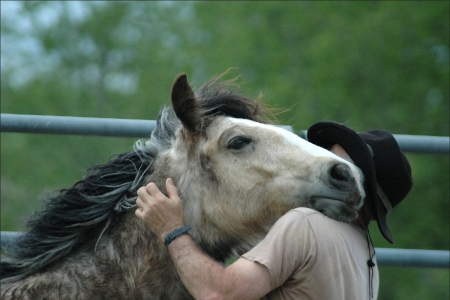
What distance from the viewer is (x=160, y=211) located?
323cm

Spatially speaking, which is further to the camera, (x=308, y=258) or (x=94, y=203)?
(x=94, y=203)

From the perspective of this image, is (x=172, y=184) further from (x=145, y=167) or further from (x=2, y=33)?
(x=2, y=33)

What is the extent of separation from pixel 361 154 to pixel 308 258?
55cm

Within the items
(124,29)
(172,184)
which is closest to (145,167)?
(172,184)

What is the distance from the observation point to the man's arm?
2.90 meters

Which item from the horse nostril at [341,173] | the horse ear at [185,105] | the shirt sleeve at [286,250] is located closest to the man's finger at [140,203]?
Result: the horse ear at [185,105]

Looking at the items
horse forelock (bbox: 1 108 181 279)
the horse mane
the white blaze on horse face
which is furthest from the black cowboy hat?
horse forelock (bbox: 1 108 181 279)

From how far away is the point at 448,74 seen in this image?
503 inches

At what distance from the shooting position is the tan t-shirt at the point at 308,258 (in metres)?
2.92

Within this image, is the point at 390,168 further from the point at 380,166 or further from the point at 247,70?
the point at 247,70

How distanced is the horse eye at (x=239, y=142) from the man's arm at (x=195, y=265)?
0.34 m

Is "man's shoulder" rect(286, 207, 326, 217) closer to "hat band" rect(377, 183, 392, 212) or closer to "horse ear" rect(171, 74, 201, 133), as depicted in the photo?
"hat band" rect(377, 183, 392, 212)

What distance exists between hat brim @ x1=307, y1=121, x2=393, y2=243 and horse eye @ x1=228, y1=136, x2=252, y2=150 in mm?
360

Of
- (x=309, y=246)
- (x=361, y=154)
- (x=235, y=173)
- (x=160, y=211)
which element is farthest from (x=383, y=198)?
(x=160, y=211)
